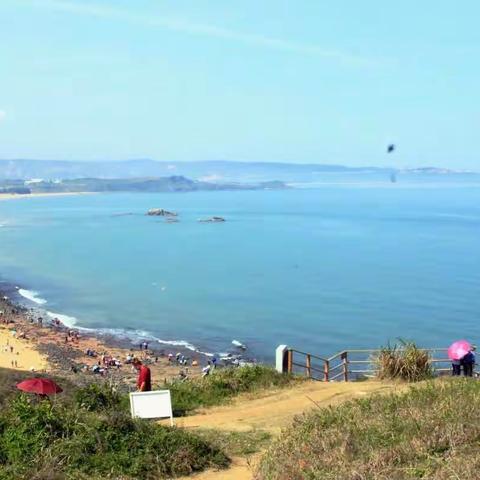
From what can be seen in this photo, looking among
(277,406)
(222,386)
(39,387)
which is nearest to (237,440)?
(277,406)

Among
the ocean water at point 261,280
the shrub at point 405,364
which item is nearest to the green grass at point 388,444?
the shrub at point 405,364

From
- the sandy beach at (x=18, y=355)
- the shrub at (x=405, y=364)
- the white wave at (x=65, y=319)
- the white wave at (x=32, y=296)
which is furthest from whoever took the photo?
the white wave at (x=32, y=296)

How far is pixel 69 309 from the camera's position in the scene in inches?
1924

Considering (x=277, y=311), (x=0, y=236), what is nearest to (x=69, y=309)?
(x=277, y=311)

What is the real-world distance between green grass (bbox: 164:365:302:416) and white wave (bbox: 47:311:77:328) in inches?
1198

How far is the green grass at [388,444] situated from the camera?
5.89m

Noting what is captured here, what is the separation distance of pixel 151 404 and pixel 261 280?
1862 inches

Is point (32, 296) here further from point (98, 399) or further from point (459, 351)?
point (98, 399)

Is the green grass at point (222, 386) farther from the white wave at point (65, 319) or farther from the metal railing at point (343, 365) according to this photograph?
the white wave at point (65, 319)

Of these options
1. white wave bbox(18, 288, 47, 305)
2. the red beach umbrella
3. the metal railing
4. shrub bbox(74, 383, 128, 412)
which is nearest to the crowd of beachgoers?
the metal railing

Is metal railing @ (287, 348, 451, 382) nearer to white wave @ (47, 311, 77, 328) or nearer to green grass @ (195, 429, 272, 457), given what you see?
green grass @ (195, 429, 272, 457)

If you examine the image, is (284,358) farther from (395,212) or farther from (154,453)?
(395,212)

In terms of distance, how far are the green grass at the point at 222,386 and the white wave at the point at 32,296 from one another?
39020mm

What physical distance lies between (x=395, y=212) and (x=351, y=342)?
10065cm
